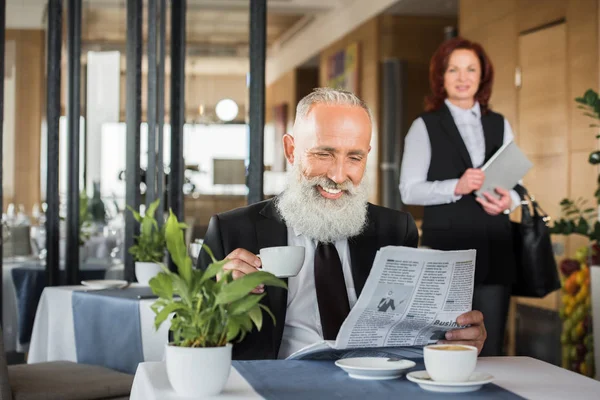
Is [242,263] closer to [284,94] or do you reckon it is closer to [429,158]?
[429,158]

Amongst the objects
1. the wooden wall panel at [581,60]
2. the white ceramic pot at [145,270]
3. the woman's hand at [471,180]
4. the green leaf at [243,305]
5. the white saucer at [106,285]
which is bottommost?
the white saucer at [106,285]

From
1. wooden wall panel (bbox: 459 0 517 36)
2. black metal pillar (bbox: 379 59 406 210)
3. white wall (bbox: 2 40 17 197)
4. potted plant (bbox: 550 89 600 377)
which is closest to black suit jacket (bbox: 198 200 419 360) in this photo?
potted plant (bbox: 550 89 600 377)

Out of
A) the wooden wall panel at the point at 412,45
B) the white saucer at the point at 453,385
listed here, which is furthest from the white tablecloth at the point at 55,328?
the wooden wall panel at the point at 412,45

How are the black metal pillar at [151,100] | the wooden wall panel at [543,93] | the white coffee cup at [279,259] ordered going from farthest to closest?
the wooden wall panel at [543,93], the black metal pillar at [151,100], the white coffee cup at [279,259]

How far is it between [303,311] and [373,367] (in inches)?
25.0

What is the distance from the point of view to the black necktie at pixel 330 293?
228cm

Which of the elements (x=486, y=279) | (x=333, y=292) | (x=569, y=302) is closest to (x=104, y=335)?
(x=486, y=279)

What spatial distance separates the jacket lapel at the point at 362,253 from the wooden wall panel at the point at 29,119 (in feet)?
11.6

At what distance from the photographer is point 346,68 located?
1310 centimetres

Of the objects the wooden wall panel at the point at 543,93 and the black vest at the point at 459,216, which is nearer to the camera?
the black vest at the point at 459,216

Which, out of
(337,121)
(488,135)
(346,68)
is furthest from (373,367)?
(346,68)

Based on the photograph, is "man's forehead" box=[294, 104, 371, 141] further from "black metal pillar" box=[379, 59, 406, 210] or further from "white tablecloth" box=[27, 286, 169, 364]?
"black metal pillar" box=[379, 59, 406, 210]

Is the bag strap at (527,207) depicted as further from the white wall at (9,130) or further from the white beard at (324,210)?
the white wall at (9,130)

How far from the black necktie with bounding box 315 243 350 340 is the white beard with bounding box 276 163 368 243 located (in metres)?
0.09
